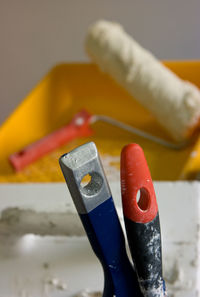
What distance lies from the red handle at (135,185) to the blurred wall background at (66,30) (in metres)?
0.80

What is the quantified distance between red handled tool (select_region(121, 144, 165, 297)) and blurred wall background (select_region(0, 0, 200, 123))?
0.80 m

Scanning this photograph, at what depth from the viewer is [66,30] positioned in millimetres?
1052

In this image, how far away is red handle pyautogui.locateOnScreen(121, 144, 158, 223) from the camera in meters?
0.25

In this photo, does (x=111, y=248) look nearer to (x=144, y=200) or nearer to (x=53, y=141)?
(x=144, y=200)

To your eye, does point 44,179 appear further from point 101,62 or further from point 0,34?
point 0,34

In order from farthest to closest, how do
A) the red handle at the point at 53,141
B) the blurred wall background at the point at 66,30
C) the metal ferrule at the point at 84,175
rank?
the blurred wall background at the point at 66,30, the red handle at the point at 53,141, the metal ferrule at the point at 84,175

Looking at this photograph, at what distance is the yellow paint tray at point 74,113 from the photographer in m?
0.67

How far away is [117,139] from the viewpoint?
2.41 feet

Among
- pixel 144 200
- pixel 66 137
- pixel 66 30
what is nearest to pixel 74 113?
pixel 66 137

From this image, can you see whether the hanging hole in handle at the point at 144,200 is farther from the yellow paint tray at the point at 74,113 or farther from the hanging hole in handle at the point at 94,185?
the yellow paint tray at the point at 74,113

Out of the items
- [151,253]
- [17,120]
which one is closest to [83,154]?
[151,253]

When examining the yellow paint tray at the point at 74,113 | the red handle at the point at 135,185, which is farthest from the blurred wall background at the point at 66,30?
the red handle at the point at 135,185

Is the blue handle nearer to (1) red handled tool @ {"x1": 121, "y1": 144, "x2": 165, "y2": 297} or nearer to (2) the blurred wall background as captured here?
(1) red handled tool @ {"x1": 121, "y1": 144, "x2": 165, "y2": 297}

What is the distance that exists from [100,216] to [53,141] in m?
0.48
